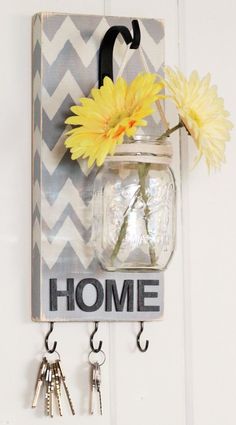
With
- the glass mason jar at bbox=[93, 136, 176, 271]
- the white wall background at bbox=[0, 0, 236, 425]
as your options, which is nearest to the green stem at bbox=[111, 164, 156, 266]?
the glass mason jar at bbox=[93, 136, 176, 271]

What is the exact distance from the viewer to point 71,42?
53.6 inches

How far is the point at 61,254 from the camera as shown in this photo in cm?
133

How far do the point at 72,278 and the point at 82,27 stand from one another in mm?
325

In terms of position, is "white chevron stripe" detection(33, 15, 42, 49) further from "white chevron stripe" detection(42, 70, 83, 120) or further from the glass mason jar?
the glass mason jar

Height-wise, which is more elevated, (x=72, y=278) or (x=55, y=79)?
(x=55, y=79)

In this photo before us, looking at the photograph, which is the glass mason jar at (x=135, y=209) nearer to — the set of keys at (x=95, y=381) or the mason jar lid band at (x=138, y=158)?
the mason jar lid band at (x=138, y=158)

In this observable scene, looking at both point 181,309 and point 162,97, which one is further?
point 181,309

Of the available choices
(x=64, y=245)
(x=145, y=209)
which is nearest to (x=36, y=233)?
(x=64, y=245)

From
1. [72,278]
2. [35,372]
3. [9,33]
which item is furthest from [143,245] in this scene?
[9,33]

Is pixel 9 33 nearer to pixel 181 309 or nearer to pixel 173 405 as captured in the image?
pixel 181 309

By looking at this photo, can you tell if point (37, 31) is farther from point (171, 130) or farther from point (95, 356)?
point (95, 356)

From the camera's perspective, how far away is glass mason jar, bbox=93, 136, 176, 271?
129 cm

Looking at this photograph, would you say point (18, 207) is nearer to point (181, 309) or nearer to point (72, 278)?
point (72, 278)

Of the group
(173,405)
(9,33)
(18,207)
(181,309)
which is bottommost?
(173,405)
